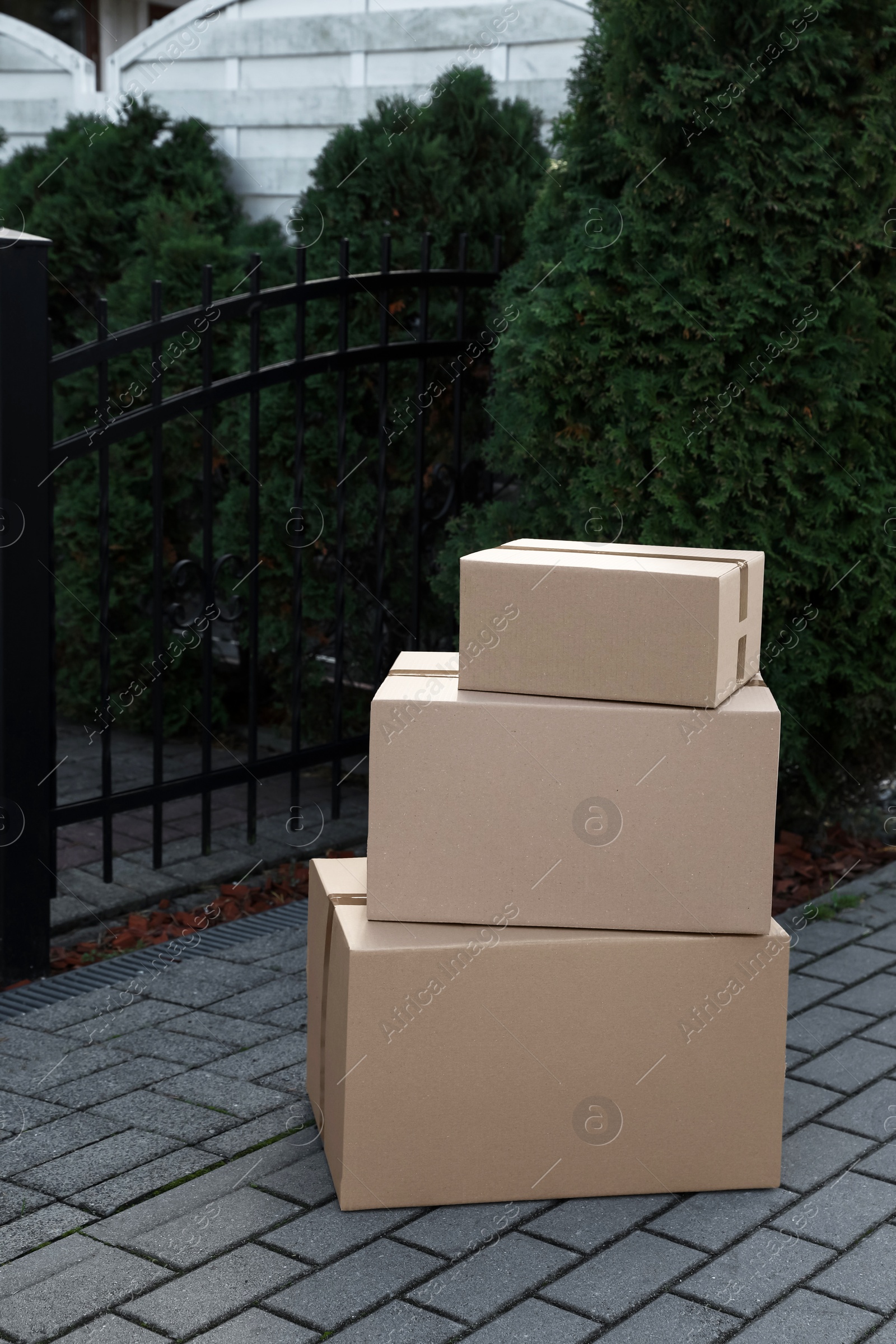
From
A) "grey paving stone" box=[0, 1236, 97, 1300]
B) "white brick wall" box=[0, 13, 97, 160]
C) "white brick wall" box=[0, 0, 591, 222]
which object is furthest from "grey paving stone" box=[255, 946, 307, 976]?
"white brick wall" box=[0, 13, 97, 160]

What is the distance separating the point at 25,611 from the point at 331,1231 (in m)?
1.97

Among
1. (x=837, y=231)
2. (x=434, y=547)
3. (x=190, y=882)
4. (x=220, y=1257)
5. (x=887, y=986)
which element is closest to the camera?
(x=220, y=1257)

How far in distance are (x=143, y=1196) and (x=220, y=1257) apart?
306 millimetres

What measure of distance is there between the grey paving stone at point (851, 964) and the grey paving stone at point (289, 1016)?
1550 millimetres

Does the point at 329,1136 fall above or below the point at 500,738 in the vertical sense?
below

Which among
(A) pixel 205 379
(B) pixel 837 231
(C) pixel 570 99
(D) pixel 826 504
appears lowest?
(D) pixel 826 504

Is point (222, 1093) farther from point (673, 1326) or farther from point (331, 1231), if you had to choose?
point (673, 1326)

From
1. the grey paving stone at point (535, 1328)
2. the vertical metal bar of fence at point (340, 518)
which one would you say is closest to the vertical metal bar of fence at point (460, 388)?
the vertical metal bar of fence at point (340, 518)

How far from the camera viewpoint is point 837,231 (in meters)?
4.43

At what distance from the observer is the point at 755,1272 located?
2627 millimetres

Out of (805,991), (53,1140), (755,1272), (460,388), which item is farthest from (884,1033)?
(460,388)

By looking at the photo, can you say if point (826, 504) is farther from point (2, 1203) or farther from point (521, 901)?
point (2, 1203)

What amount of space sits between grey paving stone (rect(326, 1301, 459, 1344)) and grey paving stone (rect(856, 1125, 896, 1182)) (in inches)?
38.7

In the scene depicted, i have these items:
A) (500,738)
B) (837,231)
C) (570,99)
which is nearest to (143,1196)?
(500,738)
